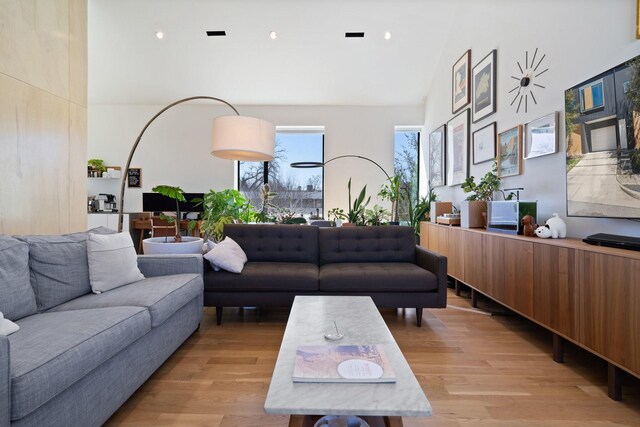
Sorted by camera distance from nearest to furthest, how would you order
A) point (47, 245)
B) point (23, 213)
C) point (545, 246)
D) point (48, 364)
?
point (48, 364) → point (47, 245) → point (545, 246) → point (23, 213)

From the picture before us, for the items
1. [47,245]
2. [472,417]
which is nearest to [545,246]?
[472,417]

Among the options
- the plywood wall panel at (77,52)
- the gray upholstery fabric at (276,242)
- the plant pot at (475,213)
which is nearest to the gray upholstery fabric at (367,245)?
the gray upholstery fabric at (276,242)

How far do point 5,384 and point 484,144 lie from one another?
4328 mm

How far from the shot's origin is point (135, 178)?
6.27 m

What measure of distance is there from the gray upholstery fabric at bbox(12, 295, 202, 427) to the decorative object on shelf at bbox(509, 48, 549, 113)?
3.55 metres

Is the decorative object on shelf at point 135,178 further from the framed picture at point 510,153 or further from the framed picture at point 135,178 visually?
the framed picture at point 510,153

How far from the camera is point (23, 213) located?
241 cm

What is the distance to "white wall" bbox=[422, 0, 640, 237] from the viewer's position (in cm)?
210

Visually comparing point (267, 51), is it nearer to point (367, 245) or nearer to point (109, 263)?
point (367, 245)

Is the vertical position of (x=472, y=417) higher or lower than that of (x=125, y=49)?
lower

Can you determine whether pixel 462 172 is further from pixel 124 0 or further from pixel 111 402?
pixel 124 0

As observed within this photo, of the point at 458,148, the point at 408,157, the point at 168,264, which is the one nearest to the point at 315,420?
the point at 168,264

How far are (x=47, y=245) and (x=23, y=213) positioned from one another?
881 millimetres

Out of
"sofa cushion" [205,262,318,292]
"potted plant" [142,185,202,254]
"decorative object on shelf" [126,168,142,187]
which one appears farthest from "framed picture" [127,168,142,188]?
"sofa cushion" [205,262,318,292]
